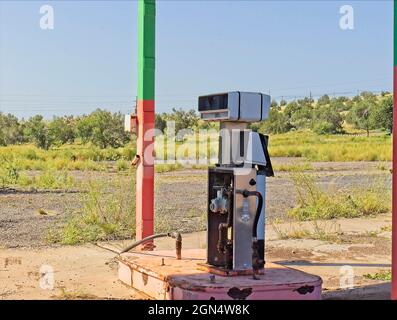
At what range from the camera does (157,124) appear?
125 ft

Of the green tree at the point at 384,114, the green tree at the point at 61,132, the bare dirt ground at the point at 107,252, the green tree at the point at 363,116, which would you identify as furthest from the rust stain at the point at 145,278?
the green tree at the point at 363,116

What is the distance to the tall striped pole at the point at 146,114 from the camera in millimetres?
9539

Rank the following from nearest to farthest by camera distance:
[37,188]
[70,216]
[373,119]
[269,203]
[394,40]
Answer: [394,40], [70,216], [269,203], [37,188], [373,119]

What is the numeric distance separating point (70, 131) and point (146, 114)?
40.2 metres

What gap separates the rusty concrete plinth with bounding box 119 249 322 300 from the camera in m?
6.78

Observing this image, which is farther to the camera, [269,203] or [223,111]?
[269,203]

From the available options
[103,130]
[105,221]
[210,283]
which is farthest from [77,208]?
[103,130]

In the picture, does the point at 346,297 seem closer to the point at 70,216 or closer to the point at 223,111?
→ the point at 223,111

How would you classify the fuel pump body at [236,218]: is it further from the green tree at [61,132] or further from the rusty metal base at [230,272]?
the green tree at [61,132]

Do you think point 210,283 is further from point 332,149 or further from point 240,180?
point 332,149

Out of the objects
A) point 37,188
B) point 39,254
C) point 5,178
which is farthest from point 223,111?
point 5,178
